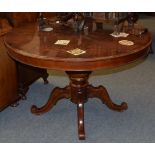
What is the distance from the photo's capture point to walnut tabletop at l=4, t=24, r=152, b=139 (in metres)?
1.94

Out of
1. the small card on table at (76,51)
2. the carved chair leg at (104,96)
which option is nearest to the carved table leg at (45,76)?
the carved chair leg at (104,96)

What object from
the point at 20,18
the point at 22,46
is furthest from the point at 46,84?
the point at 22,46

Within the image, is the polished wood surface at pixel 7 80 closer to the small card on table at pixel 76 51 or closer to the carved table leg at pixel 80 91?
the carved table leg at pixel 80 91

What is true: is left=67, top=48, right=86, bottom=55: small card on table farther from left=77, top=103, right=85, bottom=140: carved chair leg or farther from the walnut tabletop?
left=77, top=103, right=85, bottom=140: carved chair leg

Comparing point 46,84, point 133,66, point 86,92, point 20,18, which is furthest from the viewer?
point 133,66

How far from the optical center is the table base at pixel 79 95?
245 cm

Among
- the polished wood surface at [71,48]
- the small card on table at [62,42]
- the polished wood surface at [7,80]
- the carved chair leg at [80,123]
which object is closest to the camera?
the polished wood surface at [71,48]

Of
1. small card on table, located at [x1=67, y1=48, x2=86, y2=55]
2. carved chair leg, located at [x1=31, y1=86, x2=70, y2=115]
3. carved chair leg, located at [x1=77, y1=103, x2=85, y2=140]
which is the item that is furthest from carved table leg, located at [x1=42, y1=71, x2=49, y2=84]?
small card on table, located at [x1=67, y1=48, x2=86, y2=55]

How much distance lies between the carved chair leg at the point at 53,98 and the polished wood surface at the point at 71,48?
0.55 metres

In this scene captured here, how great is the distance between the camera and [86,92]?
8.54 feet

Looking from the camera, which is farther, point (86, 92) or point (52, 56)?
point (86, 92)

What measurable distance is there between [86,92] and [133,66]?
1555 millimetres

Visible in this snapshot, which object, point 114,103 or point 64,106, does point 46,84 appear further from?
point 114,103
